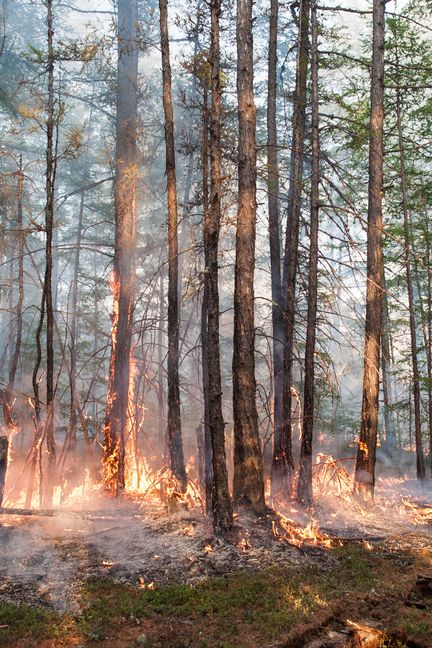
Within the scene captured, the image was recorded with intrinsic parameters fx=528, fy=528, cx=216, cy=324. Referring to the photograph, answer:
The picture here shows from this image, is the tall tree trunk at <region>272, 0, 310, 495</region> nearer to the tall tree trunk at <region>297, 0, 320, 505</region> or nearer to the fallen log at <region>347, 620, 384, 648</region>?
the tall tree trunk at <region>297, 0, 320, 505</region>

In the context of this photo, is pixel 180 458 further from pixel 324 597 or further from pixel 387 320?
pixel 387 320

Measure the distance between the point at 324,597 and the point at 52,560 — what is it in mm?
3378

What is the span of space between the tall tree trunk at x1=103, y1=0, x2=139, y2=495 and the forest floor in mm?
3041

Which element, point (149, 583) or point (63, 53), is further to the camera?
point (63, 53)

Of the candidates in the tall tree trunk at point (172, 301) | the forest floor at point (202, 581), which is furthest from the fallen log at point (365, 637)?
the tall tree trunk at point (172, 301)

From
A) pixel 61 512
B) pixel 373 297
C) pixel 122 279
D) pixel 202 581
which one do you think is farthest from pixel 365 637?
pixel 122 279

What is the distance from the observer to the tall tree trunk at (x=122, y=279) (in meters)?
12.1

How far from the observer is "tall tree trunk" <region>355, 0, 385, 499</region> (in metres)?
11.0

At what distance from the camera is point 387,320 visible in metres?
19.7

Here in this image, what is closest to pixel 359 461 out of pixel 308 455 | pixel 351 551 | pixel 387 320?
pixel 308 455

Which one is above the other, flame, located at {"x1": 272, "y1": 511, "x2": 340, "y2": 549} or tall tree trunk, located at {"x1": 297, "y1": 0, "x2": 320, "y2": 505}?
tall tree trunk, located at {"x1": 297, "y1": 0, "x2": 320, "y2": 505}

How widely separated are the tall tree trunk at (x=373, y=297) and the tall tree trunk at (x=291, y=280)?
4.95ft

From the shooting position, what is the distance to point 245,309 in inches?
341

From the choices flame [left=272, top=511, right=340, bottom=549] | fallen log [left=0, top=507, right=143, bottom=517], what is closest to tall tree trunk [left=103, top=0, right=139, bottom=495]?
fallen log [left=0, top=507, right=143, bottom=517]
